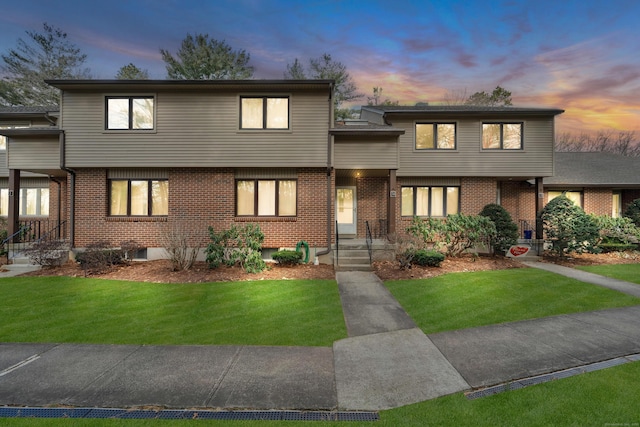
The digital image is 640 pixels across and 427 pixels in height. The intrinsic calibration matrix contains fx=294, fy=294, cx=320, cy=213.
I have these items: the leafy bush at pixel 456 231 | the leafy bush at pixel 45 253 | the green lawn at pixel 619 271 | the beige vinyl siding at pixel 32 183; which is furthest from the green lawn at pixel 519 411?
the beige vinyl siding at pixel 32 183

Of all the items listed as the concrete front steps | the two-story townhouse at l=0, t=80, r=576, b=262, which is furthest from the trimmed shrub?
the two-story townhouse at l=0, t=80, r=576, b=262

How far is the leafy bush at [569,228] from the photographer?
37.6 ft

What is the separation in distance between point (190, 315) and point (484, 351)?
5.53 m

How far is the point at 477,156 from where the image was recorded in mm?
13961

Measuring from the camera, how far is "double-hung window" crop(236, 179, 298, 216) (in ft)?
38.3

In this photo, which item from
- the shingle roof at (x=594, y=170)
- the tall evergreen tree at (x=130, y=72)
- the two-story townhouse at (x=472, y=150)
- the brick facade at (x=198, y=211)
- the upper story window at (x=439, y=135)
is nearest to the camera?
the brick facade at (x=198, y=211)

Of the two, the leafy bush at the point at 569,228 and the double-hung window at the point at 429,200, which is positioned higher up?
the double-hung window at the point at 429,200

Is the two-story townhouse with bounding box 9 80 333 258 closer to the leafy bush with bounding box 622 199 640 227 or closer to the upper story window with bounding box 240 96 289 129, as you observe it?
the upper story window with bounding box 240 96 289 129

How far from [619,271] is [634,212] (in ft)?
24.9

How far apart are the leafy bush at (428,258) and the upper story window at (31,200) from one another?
17346mm

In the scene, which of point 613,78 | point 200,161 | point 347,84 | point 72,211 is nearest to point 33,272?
point 72,211

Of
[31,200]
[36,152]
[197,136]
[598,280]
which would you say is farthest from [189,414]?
[31,200]

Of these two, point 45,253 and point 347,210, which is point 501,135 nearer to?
point 347,210

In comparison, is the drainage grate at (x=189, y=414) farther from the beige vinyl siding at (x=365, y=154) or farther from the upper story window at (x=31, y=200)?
the upper story window at (x=31, y=200)
